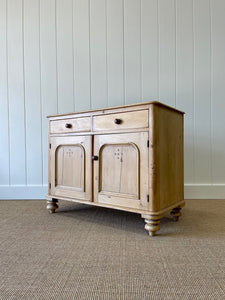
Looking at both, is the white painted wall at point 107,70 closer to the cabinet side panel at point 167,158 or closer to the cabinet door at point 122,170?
the cabinet side panel at point 167,158

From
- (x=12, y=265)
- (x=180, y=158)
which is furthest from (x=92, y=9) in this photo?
(x=12, y=265)

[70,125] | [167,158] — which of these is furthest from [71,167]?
[167,158]

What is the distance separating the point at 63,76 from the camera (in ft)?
6.74

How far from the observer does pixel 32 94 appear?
2.07 m

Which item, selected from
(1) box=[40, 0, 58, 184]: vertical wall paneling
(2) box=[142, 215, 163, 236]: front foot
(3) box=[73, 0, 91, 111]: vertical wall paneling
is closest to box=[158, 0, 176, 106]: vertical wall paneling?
(3) box=[73, 0, 91, 111]: vertical wall paneling

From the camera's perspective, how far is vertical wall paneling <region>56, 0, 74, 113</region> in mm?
2043

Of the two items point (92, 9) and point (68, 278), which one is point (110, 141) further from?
point (92, 9)

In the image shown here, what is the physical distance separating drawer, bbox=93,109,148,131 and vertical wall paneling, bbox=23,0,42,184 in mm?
949

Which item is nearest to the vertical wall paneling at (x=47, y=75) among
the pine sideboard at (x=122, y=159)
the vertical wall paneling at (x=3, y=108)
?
the vertical wall paneling at (x=3, y=108)

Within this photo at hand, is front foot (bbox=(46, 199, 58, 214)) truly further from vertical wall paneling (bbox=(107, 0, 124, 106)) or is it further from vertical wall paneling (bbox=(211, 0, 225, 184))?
vertical wall paneling (bbox=(211, 0, 225, 184))

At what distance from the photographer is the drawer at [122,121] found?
119 centimetres

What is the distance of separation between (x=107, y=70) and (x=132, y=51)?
30 centimetres

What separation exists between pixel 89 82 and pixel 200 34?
1.15 metres

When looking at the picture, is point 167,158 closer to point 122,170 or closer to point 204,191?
point 122,170
